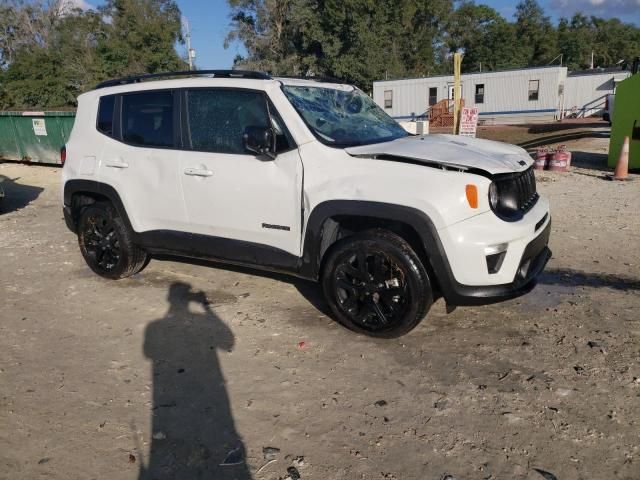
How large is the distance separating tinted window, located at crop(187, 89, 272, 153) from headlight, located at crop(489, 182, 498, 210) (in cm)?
165

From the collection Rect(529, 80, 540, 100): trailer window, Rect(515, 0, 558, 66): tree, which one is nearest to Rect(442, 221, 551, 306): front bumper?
Rect(529, 80, 540, 100): trailer window

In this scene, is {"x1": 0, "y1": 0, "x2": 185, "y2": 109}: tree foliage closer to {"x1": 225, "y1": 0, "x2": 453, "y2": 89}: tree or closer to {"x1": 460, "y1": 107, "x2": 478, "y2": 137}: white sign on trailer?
{"x1": 225, "y1": 0, "x2": 453, "y2": 89}: tree

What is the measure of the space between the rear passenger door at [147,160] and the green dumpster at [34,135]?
407 inches

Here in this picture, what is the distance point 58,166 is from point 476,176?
14526 mm

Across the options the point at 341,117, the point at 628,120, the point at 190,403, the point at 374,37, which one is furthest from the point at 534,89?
the point at 190,403

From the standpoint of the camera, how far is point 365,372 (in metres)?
3.33

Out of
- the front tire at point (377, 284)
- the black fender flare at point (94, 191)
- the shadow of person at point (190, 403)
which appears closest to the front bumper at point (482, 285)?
the front tire at point (377, 284)

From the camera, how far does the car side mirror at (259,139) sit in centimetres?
363

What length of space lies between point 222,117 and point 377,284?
5.98 ft

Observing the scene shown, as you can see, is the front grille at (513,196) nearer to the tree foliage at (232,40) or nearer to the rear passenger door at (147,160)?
the rear passenger door at (147,160)

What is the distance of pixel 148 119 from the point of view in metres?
4.59

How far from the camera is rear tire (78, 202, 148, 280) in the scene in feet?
16.1

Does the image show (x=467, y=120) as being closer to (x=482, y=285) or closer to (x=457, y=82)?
(x=457, y=82)

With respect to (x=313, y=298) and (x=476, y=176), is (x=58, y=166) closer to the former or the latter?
(x=313, y=298)
